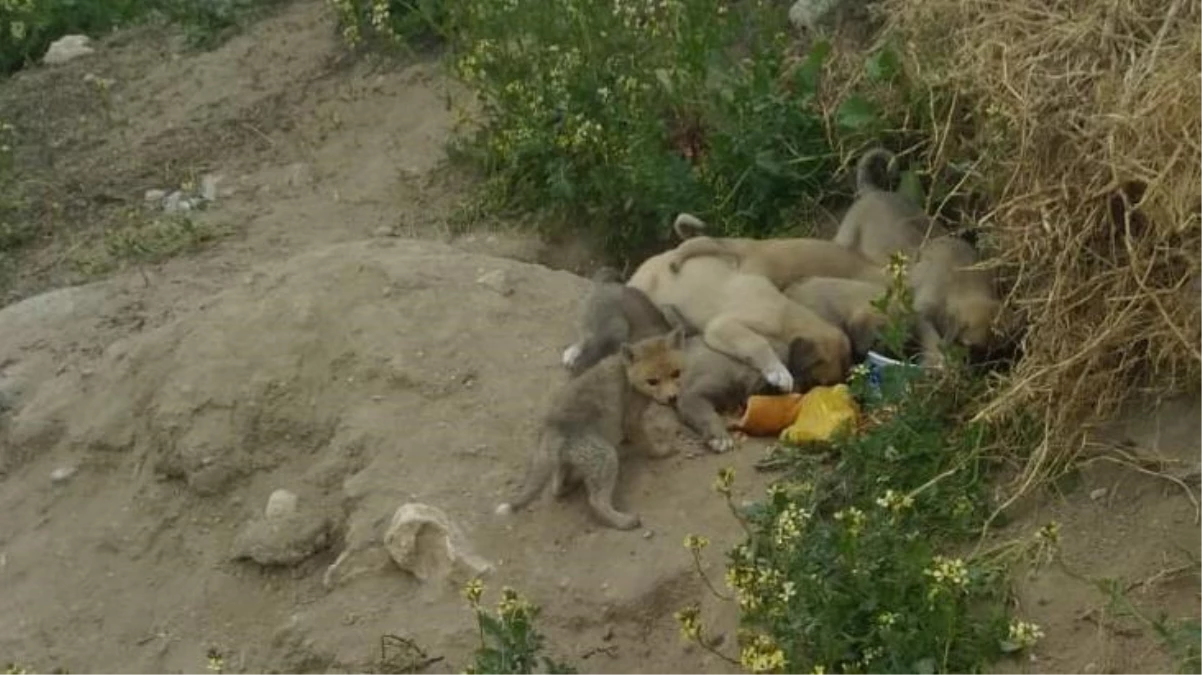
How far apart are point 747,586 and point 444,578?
1032 millimetres

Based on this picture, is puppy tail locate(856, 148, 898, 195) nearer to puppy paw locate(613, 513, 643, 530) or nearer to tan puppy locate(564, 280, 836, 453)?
tan puppy locate(564, 280, 836, 453)

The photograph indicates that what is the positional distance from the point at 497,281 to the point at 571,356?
54 centimetres

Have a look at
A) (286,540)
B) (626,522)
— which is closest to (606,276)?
(626,522)

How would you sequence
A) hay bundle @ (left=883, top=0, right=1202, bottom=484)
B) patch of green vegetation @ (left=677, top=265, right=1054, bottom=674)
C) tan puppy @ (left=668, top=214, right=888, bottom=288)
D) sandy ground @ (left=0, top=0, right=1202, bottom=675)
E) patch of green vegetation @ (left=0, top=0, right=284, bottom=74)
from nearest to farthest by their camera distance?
patch of green vegetation @ (left=677, top=265, right=1054, bottom=674)
sandy ground @ (left=0, top=0, right=1202, bottom=675)
hay bundle @ (left=883, top=0, right=1202, bottom=484)
tan puppy @ (left=668, top=214, right=888, bottom=288)
patch of green vegetation @ (left=0, top=0, right=284, bottom=74)

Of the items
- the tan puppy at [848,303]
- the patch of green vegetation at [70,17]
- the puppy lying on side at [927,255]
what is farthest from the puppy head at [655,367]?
the patch of green vegetation at [70,17]

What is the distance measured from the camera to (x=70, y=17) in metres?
10.4

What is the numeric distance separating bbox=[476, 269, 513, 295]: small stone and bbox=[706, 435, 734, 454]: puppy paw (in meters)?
1.05

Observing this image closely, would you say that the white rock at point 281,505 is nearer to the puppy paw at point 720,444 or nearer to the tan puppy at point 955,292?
the puppy paw at point 720,444

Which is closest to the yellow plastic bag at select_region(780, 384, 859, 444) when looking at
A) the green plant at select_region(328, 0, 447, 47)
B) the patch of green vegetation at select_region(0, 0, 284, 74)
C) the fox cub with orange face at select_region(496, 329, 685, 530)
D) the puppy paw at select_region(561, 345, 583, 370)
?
the fox cub with orange face at select_region(496, 329, 685, 530)

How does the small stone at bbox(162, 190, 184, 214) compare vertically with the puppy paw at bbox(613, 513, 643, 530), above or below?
below

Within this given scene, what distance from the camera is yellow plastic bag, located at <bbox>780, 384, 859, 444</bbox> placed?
5801 mm

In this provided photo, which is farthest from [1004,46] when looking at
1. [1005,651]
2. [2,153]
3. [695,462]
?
[2,153]

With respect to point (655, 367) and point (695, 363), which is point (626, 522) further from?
point (695, 363)

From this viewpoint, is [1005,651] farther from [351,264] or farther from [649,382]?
[351,264]
